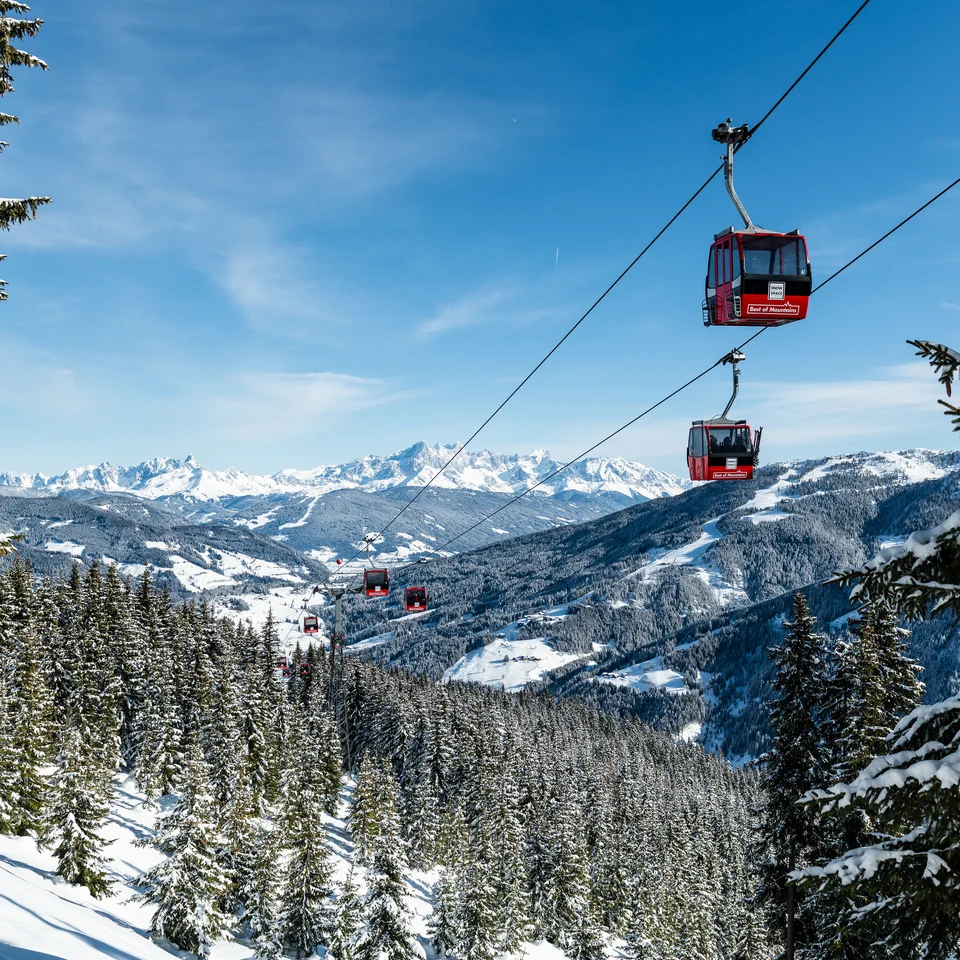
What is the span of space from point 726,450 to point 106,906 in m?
36.1

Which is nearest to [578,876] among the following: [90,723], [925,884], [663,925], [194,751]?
[663,925]

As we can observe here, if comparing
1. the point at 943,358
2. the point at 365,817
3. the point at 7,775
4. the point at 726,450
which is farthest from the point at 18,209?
the point at 365,817

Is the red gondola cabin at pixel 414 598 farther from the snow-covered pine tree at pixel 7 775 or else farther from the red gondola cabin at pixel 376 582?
the snow-covered pine tree at pixel 7 775

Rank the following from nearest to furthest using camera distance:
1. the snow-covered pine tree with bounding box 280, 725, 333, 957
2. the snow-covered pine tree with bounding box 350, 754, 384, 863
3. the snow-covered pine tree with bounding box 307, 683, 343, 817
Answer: the snow-covered pine tree with bounding box 280, 725, 333, 957 < the snow-covered pine tree with bounding box 350, 754, 384, 863 < the snow-covered pine tree with bounding box 307, 683, 343, 817

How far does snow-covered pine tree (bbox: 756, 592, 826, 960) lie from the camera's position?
22672 millimetres

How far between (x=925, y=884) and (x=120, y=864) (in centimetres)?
4865

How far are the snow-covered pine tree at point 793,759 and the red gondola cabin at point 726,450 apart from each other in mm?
6174

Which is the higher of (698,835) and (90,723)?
(90,723)

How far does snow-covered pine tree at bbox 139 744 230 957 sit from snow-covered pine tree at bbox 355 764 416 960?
7217 mm

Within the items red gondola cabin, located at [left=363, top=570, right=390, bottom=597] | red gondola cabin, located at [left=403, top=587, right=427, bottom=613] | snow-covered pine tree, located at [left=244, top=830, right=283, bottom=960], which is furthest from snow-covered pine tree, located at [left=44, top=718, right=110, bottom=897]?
red gondola cabin, located at [left=403, top=587, right=427, bottom=613]

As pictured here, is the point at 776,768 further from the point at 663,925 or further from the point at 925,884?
the point at 663,925

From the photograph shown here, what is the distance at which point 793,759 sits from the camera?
2306 centimetres

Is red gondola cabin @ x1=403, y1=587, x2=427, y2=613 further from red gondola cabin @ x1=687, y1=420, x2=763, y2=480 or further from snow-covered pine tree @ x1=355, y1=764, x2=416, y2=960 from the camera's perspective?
red gondola cabin @ x1=687, y1=420, x2=763, y2=480

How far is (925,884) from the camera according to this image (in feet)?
21.5
